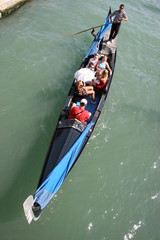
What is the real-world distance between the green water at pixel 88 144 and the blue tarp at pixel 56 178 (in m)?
0.74

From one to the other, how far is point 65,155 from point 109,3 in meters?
11.6

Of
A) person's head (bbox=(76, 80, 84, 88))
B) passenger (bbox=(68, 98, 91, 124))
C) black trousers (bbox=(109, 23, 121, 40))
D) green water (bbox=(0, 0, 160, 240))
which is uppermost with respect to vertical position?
black trousers (bbox=(109, 23, 121, 40))

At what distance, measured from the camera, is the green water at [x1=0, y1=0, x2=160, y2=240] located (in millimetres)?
4312

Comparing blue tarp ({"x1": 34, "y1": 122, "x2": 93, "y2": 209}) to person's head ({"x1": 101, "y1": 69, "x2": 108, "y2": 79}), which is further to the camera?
person's head ({"x1": 101, "y1": 69, "x2": 108, "y2": 79})

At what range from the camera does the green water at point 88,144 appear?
Result: 4312 millimetres

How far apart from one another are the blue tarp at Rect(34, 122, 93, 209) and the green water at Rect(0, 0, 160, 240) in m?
0.74

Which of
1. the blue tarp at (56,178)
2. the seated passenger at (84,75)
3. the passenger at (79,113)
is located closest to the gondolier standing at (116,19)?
the seated passenger at (84,75)

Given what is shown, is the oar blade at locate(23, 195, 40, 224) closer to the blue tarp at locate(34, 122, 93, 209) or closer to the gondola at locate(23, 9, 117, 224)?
the gondola at locate(23, 9, 117, 224)

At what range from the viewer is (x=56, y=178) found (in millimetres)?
3973

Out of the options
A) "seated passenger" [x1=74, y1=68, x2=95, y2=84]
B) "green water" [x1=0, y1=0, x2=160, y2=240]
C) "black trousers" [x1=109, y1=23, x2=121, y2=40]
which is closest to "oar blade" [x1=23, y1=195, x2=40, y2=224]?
"green water" [x1=0, y1=0, x2=160, y2=240]

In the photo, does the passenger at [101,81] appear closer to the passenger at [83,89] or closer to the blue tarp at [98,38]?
the passenger at [83,89]

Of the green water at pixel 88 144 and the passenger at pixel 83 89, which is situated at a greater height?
the passenger at pixel 83 89

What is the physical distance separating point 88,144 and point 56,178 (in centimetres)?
177

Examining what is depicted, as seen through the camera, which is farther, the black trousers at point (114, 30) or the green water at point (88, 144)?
the black trousers at point (114, 30)
